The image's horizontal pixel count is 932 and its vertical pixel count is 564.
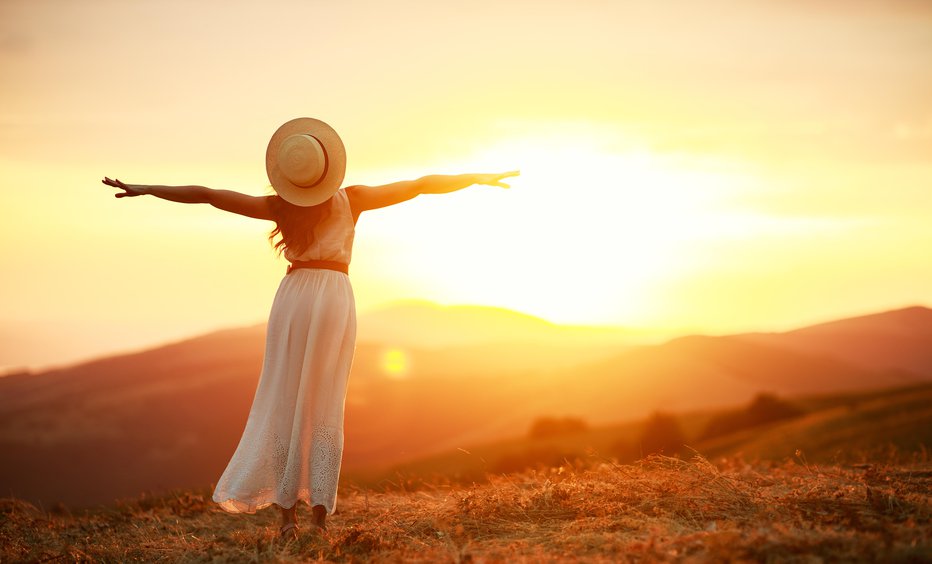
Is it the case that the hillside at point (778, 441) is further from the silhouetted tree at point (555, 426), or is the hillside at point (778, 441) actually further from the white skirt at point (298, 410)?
the white skirt at point (298, 410)

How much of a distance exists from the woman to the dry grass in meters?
0.51

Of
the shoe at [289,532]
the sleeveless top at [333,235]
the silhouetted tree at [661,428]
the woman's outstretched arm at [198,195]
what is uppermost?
the woman's outstretched arm at [198,195]

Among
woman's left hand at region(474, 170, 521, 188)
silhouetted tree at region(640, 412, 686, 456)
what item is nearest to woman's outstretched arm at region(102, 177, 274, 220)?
woman's left hand at region(474, 170, 521, 188)

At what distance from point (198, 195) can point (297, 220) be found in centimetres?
95

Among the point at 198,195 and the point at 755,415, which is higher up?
the point at 198,195

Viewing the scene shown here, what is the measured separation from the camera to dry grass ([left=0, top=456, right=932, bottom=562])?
611cm

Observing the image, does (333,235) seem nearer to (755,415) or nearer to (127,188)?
(127,188)

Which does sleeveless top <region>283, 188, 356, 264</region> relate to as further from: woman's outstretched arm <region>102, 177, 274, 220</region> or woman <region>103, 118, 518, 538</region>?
woman's outstretched arm <region>102, 177, 274, 220</region>

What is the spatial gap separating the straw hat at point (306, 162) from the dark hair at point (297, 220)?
16cm

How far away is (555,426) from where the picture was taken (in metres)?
69.5

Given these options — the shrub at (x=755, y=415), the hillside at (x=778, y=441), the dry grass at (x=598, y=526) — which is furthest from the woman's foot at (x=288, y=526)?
the shrub at (x=755, y=415)

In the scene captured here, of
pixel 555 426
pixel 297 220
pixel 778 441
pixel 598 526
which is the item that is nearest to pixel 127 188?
pixel 297 220

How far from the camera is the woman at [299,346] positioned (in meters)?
7.88

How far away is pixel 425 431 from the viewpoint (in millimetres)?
71812
